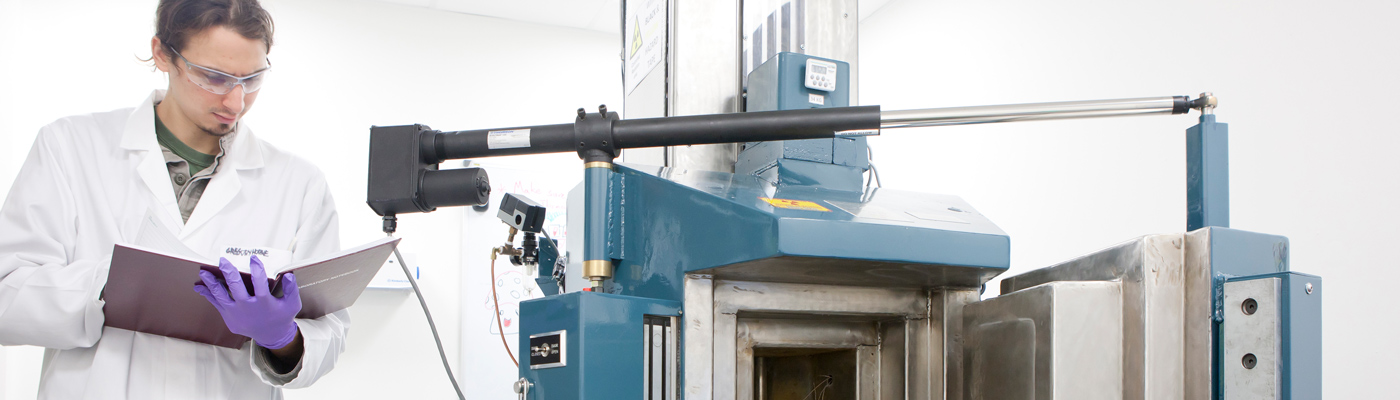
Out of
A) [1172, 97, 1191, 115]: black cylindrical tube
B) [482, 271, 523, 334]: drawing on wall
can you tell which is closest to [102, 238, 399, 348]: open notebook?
[1172, 97, 1191, 115]: black cylindrical tube

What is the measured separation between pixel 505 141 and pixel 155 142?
0.54m

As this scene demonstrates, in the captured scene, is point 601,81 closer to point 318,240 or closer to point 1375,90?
point 318,240

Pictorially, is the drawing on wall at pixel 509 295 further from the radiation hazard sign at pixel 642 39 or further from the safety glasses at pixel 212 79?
the safety glasses at pixel 212 79

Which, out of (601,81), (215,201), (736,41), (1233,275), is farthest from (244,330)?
(601,81)

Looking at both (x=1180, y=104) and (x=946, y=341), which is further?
(x=946, y=341)

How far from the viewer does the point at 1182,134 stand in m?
2.10

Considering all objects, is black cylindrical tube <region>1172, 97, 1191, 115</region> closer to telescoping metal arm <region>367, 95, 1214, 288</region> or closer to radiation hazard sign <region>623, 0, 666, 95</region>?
telescoping metal arm <region>367, 95, 1214, 288</region>

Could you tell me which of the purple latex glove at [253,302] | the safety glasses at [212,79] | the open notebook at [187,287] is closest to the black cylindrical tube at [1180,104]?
the open notebook at [187,287]

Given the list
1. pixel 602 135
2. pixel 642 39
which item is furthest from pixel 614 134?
pixel 642 39

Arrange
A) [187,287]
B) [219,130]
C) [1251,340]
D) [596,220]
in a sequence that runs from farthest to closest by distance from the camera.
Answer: [219,130] < [596,220] < [187,287] < [1251,340]

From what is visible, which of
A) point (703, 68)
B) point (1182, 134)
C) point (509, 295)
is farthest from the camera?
point (509, 295)

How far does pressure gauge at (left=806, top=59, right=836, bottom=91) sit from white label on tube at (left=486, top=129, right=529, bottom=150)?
1.49 feet

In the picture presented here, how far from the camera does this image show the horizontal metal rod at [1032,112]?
107cm

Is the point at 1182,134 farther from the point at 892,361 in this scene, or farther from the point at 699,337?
the point at 699,337
